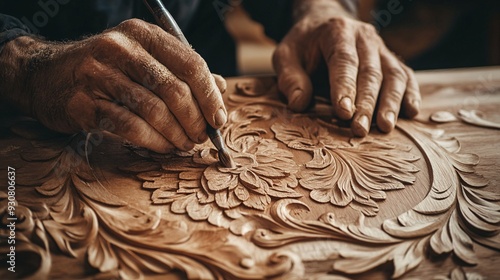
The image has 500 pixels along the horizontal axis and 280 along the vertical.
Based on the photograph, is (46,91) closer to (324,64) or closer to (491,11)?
(324,64)

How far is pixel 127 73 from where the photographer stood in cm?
89

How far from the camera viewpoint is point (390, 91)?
1154mm

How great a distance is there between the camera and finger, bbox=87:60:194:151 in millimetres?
873

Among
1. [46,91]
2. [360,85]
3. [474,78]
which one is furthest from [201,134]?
[474,78]

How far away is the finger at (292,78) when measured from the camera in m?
1.16

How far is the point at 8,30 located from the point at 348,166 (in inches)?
34.6

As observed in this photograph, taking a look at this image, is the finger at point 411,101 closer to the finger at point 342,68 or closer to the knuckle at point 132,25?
the finger at point 342,68

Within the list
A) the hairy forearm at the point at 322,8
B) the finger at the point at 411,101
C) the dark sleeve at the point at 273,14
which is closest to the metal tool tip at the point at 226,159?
the finger at the point at 411,101

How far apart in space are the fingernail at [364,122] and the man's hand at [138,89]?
37cm

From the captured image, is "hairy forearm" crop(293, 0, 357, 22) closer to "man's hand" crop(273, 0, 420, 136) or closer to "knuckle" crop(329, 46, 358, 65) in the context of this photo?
"man's hand" crop(273, 0, 420, 136)

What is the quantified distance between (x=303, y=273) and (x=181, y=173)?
34 centimetres

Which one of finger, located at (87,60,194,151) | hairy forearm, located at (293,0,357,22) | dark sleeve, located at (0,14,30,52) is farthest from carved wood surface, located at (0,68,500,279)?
hairy forearm, located at (293,0,357,22)

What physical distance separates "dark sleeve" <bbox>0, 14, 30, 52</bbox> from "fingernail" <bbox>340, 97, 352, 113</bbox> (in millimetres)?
818

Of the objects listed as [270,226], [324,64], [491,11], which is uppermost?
[270,226]
